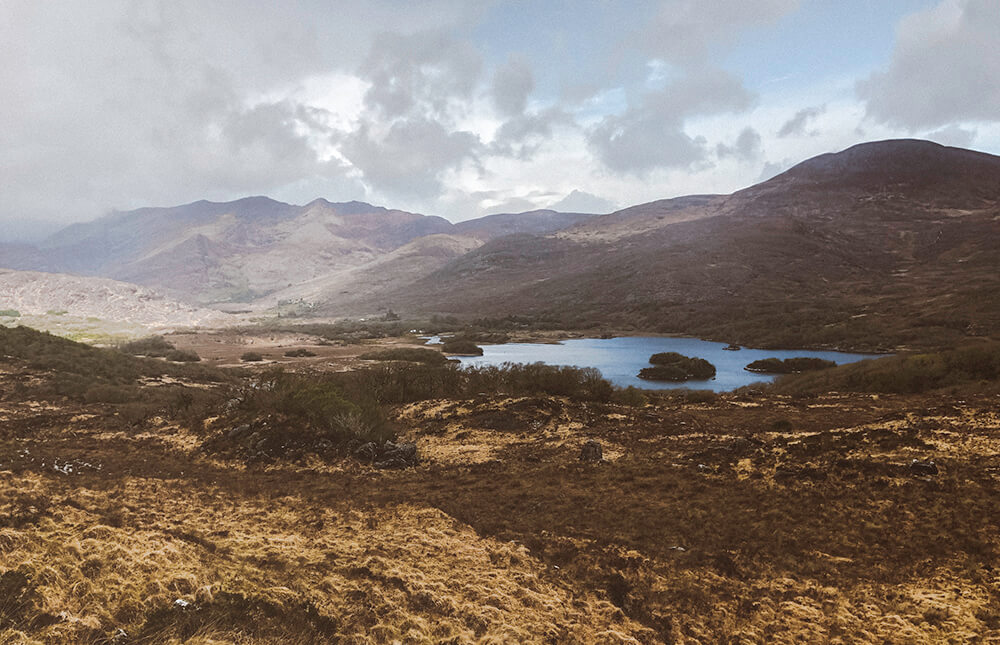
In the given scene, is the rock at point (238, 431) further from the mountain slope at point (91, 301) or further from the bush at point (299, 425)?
the mountain slope at point (91, 301)

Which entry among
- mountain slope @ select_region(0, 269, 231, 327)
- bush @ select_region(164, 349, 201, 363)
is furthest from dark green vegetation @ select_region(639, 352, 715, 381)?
mountain slope @ select_region(0, 269, 231, 327)

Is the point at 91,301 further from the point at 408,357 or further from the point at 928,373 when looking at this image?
the point at 928,373

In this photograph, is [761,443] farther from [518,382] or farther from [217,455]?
[217,455]

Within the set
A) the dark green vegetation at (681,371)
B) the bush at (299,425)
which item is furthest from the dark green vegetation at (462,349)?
the bush at (299,425)

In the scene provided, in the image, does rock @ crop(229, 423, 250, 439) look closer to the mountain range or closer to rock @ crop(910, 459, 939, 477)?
rock @ crop(910, 459, 939, 477)

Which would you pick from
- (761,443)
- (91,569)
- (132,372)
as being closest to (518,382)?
(761,443)

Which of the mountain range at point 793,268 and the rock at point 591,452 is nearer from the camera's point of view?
the rock at point 591,452
